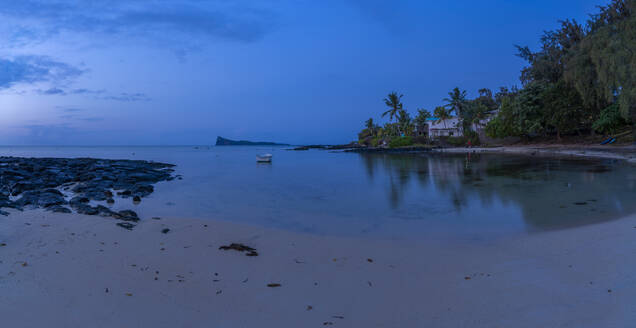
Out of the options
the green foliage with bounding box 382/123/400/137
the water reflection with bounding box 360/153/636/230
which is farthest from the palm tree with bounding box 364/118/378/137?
the water reflection with bounding box 360/153/636/230

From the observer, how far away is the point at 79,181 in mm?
18047

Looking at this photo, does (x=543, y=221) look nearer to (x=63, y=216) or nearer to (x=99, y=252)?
(x=99, y=252)

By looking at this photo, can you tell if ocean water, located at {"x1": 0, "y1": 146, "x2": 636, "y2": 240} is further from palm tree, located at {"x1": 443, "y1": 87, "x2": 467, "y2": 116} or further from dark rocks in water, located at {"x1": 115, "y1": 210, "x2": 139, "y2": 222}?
palm tree, located at {"x1": 443, "y1": 87, "x2": 467, "y2": 116}

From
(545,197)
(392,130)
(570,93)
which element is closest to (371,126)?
(392,130)

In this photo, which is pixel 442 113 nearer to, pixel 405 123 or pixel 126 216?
pixel 405 123

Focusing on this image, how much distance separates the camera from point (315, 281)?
4.54 m

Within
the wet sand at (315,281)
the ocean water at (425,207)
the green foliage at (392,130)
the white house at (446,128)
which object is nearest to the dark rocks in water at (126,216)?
the ocean water at (425,207)

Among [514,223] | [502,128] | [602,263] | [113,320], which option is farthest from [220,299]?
[502,128]

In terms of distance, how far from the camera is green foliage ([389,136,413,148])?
69.8 meters

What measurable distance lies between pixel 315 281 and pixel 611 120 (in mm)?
44136

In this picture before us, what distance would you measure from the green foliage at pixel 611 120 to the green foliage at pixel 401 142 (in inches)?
1363

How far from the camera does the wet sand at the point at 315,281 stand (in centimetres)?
339

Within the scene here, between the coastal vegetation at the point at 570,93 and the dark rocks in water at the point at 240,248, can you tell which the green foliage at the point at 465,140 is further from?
the dark rocks in water at the point at 240,248

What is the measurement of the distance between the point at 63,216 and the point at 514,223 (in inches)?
451
